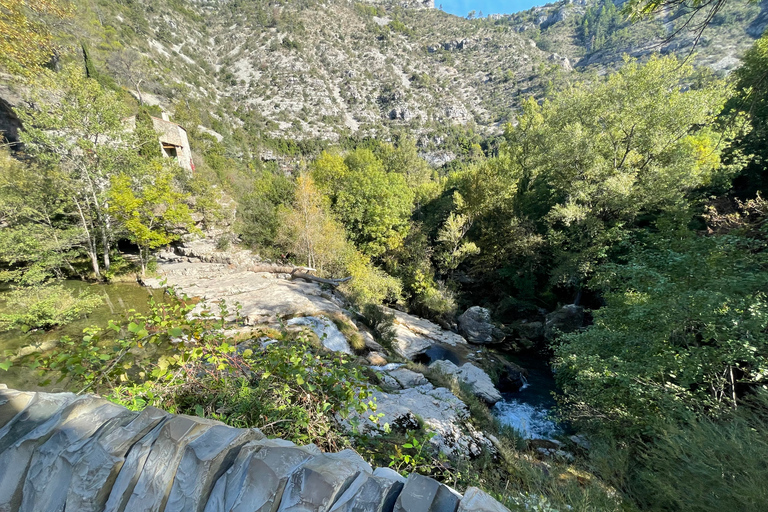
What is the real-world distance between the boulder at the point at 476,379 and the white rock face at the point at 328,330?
9.06 feet

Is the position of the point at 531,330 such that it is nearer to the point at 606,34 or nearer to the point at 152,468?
the point at 152,468

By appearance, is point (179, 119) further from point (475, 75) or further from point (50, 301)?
point (475, 75)

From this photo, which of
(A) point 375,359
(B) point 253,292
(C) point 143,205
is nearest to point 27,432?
(A) point 375,359

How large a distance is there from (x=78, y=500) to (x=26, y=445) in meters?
0.38

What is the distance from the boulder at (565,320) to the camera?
43.5ft

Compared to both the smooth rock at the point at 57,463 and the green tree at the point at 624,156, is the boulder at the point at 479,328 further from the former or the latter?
the smooth rock at the point at 57,463

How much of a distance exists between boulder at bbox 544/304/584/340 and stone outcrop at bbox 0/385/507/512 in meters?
14.5

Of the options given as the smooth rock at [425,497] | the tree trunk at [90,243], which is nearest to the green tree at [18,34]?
the smooth rock at [425,497]

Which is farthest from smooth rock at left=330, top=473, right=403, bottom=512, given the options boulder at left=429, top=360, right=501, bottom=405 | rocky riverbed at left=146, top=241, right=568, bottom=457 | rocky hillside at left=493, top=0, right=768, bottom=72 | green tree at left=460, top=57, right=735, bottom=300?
rocky hillside at left=493, top=0, right=768, bottom=72

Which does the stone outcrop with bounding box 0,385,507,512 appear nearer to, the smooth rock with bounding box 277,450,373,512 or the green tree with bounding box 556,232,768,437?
the smooth rock with bounding box 277,450,373,512

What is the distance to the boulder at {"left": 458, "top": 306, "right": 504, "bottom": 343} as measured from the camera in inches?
565

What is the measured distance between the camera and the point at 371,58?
377 feet

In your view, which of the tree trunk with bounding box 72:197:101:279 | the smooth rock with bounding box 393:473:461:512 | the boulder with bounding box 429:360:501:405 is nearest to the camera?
the smooth rock with bounding box 393:473:461:512

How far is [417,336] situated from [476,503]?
1175 centimetres
